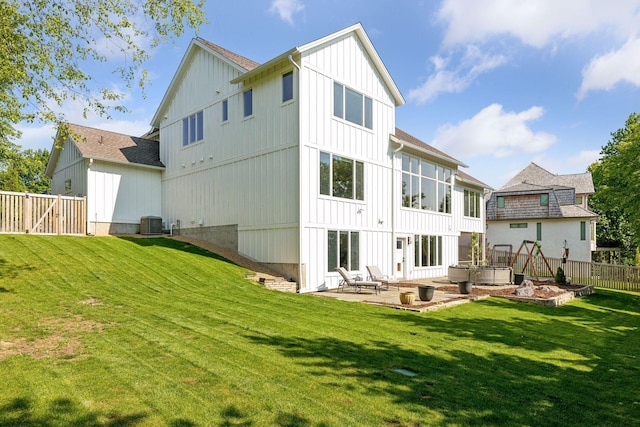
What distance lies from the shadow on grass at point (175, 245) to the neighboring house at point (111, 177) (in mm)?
3044

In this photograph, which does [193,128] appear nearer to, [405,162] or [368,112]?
[368,112]

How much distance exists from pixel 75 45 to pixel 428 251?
18.1 metres

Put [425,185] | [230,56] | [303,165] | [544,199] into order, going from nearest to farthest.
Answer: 1. [303,165]
2. [230,56]
3. [425,185]
4. [544,199]

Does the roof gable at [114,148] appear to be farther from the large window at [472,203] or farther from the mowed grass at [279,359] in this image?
the large window at [472,203]

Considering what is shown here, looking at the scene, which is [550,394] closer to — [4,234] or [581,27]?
[581,27]

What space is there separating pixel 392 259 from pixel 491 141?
65.5 feet

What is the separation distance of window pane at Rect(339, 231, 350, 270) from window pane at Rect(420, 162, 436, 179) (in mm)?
7593

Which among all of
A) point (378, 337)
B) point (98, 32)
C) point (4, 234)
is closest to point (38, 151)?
point (4, 234)

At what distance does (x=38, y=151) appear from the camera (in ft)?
166

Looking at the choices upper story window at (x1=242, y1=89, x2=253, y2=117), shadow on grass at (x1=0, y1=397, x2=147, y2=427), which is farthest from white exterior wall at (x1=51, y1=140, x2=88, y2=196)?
shadow on grass at (x1=0, y1=397, x2=147, y2=427)

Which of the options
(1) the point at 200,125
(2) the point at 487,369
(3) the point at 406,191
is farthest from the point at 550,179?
(2) the point at 487,369

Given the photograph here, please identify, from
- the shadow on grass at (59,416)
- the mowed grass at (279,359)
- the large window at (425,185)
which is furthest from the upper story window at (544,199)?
the shadow on grass at (59,416)

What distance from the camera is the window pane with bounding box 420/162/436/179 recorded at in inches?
845

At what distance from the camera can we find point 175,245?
16766 millimetres
